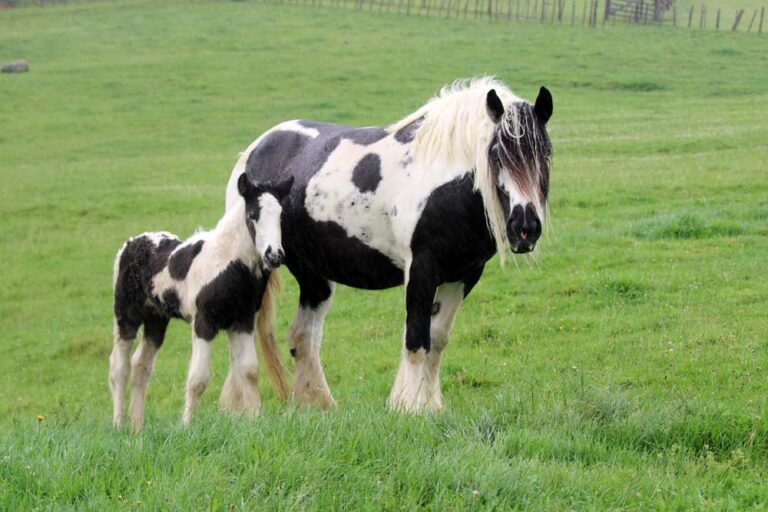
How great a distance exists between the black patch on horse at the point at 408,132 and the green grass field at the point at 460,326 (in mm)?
1428

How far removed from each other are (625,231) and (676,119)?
14.1 meters

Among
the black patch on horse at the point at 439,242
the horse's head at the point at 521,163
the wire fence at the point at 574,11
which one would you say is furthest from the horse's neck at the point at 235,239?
the wire fence at the point at 574,11

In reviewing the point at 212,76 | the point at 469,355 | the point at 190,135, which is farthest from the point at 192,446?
the point at 212,76

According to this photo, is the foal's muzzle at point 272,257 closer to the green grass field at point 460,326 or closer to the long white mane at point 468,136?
the green grass field at point 460,326

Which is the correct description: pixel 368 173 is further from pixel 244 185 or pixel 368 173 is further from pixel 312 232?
pixel 244 185

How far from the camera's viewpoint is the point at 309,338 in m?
8.14

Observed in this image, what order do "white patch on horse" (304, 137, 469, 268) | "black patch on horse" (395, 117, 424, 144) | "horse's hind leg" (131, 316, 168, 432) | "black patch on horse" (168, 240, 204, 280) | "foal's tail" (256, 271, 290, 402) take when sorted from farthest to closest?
"horse's hind leg" (131, 316, 168, 432) < "foal's tail" (256, 271, 290, 402) < "black patch on horse" (168, 240, 204, 280) < "black patch on horse" (395, 117, 424, 144) < "white patch on horse" (304, 137, 469, 268)

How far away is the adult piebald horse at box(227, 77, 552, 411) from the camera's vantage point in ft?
20.9

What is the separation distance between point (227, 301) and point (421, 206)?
→ 1823 mm

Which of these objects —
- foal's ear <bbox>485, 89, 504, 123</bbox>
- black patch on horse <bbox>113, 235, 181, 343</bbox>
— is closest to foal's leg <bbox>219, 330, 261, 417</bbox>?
black patch on horse <bbox>113, 235, 181, 343</bbox>

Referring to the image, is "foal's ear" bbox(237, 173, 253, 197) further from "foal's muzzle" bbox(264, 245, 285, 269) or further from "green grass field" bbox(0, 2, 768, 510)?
"green grass field" bbox(0, 2, 768, 510)

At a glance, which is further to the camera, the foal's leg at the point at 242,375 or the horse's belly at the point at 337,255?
the foal's leg at the point at 242,375

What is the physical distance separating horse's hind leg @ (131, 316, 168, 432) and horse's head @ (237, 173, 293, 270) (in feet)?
5.44

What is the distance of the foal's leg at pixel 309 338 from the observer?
8078 mm
